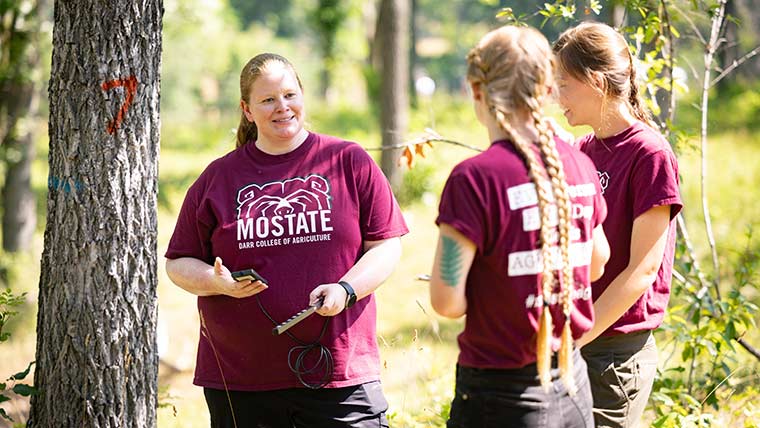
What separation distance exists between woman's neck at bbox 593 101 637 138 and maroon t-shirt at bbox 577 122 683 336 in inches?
0.7

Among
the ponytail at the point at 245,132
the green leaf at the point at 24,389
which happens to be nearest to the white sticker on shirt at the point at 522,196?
the ponytail at the point at 245,132

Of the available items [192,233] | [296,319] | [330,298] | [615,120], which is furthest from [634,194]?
[192,233]

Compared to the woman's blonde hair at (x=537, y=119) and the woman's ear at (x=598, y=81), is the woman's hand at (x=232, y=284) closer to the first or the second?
the woman's blonde hair at (x=537, y=119)

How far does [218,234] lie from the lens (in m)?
2.92

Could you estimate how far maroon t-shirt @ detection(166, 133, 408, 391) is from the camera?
287cm

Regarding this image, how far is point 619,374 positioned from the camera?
282 centimetres

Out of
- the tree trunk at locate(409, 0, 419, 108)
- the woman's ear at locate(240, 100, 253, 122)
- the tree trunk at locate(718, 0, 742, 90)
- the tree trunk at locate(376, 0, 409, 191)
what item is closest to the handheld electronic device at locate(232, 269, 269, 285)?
the woman's ear at locate(240, 100, 253, 122)

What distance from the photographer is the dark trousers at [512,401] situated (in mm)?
2191

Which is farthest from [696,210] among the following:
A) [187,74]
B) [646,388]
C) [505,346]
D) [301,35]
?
[301,35]

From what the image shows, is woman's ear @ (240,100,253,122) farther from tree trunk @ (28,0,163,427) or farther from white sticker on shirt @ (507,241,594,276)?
white sticker on shirt @ (507,241,594,276)

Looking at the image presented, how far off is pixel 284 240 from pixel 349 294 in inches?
10.7

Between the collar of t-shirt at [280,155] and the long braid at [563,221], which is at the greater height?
the collar of t-shirt at [280,155]

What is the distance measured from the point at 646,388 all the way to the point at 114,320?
6.09ft

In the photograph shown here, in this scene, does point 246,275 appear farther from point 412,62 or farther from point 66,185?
point 412,62
